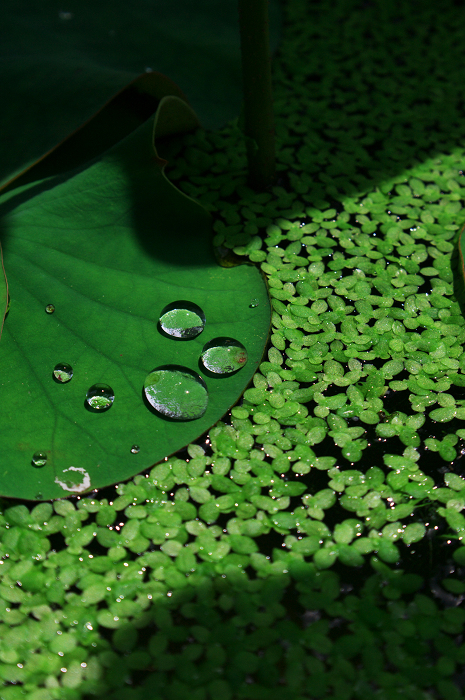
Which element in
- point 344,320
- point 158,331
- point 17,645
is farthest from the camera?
point 344,320

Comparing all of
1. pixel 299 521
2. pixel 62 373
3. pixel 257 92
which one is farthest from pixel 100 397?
pixel 257 92

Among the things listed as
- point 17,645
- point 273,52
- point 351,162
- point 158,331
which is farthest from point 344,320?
point 273,52

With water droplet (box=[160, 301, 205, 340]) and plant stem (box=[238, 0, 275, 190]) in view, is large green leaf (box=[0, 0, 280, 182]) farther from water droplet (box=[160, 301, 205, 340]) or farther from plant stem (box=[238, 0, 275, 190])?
water droplet (box=[160, 301, 205, 340])

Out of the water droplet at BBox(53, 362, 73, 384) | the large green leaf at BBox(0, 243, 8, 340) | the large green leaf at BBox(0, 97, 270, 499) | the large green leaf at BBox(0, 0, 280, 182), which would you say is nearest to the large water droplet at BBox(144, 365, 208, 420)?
the large green leaf at BBox(0, 97, 270, 499)

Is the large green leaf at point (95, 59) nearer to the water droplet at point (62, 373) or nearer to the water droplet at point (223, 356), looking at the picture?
the water droplet at point (62, 373)

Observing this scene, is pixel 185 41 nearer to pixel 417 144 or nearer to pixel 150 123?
pixel 150 123

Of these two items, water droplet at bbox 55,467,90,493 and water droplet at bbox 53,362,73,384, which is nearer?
water droplet at bbox 55,467,90,493

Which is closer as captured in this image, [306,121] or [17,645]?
[17,645]
